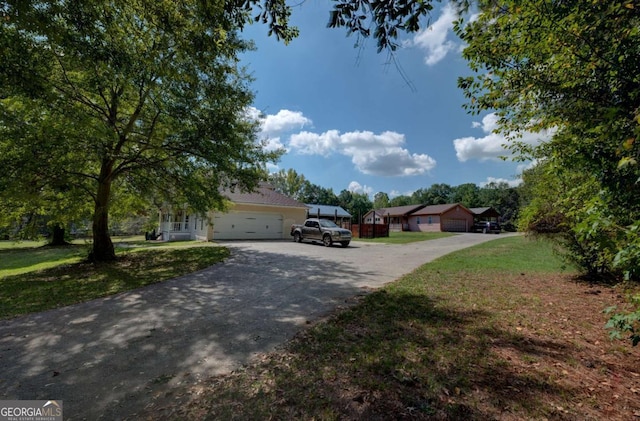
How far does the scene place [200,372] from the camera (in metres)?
3.12

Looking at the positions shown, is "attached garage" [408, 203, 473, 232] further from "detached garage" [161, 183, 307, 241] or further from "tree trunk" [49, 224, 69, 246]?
"tree trunk" [49, 224, 69, 246]

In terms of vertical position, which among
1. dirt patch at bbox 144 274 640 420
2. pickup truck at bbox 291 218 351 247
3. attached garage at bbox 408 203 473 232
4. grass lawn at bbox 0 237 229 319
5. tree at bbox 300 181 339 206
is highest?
tree at bbox 300 181 339 206

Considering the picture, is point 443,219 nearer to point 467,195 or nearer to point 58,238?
point 467,195

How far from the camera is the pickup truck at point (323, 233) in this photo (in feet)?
55.8

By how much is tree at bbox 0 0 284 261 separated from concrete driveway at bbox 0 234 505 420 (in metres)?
4.33

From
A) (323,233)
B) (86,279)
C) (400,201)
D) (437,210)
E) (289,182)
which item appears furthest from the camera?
(400,201)

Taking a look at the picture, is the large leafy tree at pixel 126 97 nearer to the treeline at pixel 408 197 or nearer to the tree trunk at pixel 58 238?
the tree trunk at pixel 58 238

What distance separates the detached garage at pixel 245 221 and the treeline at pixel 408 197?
20.3 m

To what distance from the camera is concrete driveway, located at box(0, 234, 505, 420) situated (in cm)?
285

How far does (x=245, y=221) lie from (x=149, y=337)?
1733 cm

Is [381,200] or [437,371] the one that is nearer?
[437,371]

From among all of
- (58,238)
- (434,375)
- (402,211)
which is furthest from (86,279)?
(402,211)

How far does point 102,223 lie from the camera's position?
1062cm

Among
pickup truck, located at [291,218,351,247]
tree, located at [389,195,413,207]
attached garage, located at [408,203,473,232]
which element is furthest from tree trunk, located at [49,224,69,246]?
tree, located at [389,195,413,207]
